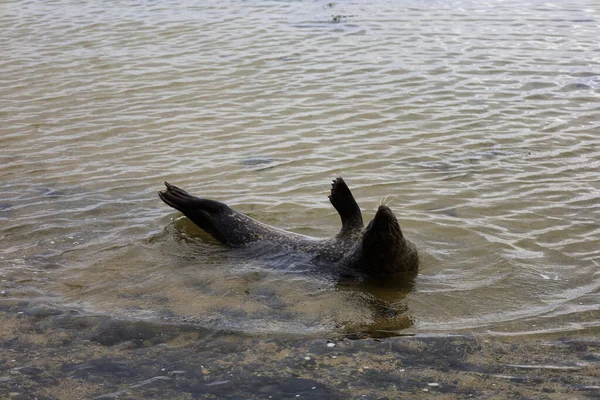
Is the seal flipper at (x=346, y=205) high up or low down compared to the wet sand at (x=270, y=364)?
up

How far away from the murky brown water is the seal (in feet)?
0.60

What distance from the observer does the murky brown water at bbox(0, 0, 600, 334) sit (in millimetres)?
5441

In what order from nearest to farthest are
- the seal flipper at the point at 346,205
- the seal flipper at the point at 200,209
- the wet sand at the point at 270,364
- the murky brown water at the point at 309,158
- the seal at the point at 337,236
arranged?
the wet sand at the point at 270,364 < the murky brown water at the point at 309,158 < the seal at the point at 337,236 < the seal flipper at the point at 346,205 < the seal flipper at the point at 200,209

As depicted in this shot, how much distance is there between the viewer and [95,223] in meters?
6.77

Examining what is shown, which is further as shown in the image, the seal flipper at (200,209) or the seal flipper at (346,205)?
the seal flipper at (200,209)

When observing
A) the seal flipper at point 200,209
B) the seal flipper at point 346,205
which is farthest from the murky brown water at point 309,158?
the seal flipper at point 346,205

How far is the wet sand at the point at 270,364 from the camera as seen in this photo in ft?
13.5

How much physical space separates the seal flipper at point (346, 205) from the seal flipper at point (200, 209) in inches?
36.7

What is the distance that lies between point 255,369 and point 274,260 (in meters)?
1.74

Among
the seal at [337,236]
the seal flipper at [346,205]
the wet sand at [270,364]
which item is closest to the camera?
the wet sand at [270,364]

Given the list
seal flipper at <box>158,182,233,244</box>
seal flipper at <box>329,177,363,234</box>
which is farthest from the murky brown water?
seal flipper at <box>329,177,363,234</box>

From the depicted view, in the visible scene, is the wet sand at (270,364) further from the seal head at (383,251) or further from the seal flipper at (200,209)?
the seal flipper at (200,209)

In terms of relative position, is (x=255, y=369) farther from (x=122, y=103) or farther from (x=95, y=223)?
(x=122, y=103)

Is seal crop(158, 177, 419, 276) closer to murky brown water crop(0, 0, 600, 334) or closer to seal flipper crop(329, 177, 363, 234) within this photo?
seal flipper crop(329, 177, 363, 234)
